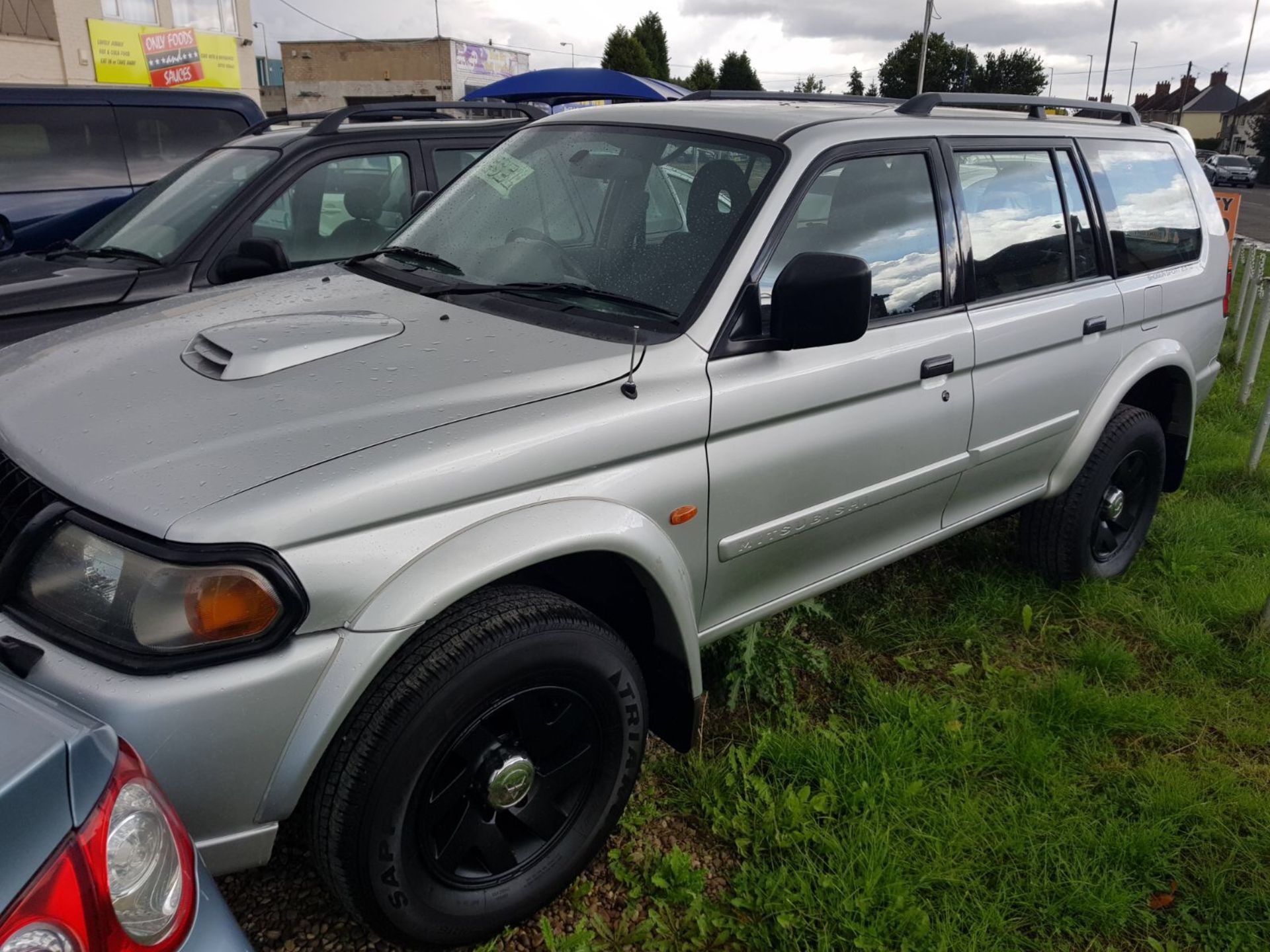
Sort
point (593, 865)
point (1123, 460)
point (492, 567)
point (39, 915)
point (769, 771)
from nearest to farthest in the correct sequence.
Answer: point (39, 915) → point (492, 567) → point (593, 865) → point (769, 771) → point (1123, 460)

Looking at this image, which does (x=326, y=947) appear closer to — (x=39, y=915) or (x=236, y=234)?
(x=39, y=915)

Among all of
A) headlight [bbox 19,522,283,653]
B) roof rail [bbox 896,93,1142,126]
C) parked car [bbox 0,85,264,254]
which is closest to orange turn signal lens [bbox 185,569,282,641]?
headlight [bbox 19,522,283,653]

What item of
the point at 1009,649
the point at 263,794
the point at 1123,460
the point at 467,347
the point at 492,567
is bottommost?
the point at 1009,649

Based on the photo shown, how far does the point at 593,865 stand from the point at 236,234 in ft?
10.7

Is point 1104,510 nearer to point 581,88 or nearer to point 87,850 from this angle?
point 87,850

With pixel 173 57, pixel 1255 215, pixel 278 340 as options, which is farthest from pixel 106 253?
pixel 1255 215

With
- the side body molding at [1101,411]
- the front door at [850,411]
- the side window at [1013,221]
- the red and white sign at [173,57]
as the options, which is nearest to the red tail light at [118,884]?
the front door at [850,411]

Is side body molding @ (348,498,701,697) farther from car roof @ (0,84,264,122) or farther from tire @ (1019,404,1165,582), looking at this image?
car roof @ (0,84,264,122)

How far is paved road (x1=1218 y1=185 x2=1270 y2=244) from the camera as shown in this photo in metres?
20.1

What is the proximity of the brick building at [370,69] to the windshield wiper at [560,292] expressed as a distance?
126 feet

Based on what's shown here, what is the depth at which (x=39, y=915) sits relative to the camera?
3.52 feet

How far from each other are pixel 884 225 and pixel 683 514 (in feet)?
3.90

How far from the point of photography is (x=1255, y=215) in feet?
88.3

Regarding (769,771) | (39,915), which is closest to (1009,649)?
(769,771)
